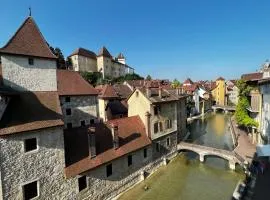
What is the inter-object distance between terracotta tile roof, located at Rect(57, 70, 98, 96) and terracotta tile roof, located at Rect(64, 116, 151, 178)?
31.9ft

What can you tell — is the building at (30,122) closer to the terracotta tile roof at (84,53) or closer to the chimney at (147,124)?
the chimney at (147,124)

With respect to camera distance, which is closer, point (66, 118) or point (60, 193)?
point (60, 193)

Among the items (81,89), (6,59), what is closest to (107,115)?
(81,89)

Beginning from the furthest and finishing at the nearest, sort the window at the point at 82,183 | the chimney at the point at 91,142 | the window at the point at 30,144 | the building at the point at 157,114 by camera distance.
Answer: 1. the building at the point at 157,114
2. the chimney at the point at 91,142
3. the window at the point at 82,183
4. the window at the point at 30,144

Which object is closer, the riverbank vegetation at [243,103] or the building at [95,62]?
the riverbank vegetation at [243,103]

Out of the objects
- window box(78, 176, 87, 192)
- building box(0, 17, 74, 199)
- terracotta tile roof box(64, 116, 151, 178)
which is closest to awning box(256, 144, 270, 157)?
terracotta tile roof box(64, 116, 151, 178)

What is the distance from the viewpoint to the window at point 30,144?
1337 cm

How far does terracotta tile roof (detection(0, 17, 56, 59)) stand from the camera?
14759mm

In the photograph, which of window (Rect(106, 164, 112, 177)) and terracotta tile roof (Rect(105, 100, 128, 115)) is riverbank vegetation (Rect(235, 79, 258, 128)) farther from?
window (Rect(106, 164, 112, 177))

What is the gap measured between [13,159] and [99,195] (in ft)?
26.8

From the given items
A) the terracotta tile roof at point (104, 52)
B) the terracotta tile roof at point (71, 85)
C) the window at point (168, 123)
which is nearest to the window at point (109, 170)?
the window at point (168, 123)

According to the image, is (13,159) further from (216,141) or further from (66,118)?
(216,141)

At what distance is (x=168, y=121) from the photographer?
28.1 metres

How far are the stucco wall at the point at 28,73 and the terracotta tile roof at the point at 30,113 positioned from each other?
2.19 feet
